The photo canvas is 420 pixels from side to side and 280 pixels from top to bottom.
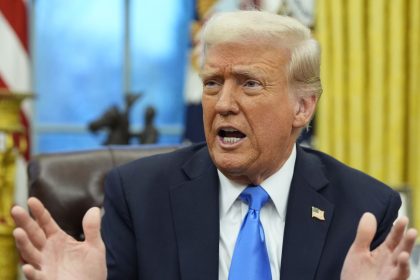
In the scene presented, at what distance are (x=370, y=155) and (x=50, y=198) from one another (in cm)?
249

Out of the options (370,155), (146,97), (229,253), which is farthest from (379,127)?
(229,253)

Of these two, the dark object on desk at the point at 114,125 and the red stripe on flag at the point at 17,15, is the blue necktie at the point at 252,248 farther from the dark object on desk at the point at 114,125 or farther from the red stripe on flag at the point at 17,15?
the red stripe on flag at the point at 17,15

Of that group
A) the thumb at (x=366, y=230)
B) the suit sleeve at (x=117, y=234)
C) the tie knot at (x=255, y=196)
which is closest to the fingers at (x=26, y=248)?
the suit sleeve at (x=117, y=234)

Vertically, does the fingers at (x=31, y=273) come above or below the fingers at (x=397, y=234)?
below

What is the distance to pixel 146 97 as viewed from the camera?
224 inches

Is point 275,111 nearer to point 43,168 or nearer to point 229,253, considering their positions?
point 229,253

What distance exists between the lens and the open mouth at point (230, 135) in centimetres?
208

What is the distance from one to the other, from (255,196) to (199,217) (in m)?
0.16

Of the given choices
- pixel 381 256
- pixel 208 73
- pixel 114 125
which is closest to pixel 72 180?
pixel 208 73

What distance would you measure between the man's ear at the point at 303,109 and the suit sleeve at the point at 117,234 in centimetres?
51

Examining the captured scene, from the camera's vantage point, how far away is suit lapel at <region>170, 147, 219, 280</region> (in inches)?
81.0

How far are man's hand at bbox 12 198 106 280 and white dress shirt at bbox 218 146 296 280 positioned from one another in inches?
15.8

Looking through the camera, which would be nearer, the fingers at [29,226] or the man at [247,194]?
the fingers at [29,226]

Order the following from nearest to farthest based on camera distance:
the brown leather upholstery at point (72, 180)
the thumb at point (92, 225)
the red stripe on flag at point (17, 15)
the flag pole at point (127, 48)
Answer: the thumb at point (92, 225)
the brown leather upholstery at point (72, 180)
the red stripe on flag at point (17, 15)
the flag pole at point (127, 48)
